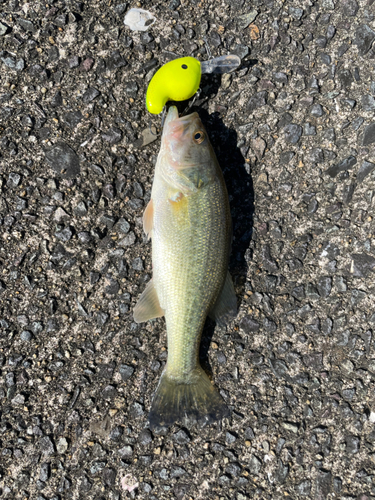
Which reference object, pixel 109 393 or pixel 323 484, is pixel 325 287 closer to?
pixel 323 484

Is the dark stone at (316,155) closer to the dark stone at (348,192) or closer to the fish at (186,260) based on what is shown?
the dark stone at (348,192)

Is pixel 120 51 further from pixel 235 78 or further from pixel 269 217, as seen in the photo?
pixel 269 217

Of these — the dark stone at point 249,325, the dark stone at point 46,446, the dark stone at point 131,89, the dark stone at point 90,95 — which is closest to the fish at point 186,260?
the dark stone at point 249,325

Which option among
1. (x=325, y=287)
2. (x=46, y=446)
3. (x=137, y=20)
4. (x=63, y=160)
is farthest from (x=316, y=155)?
(x=46, y=446)

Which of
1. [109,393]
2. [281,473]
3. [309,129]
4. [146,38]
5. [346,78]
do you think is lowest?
[281,473]

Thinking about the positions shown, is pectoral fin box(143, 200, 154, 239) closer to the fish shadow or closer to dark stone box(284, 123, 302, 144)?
the fish shadow

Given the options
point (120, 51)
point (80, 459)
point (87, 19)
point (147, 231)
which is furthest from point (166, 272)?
point (87, 19)
